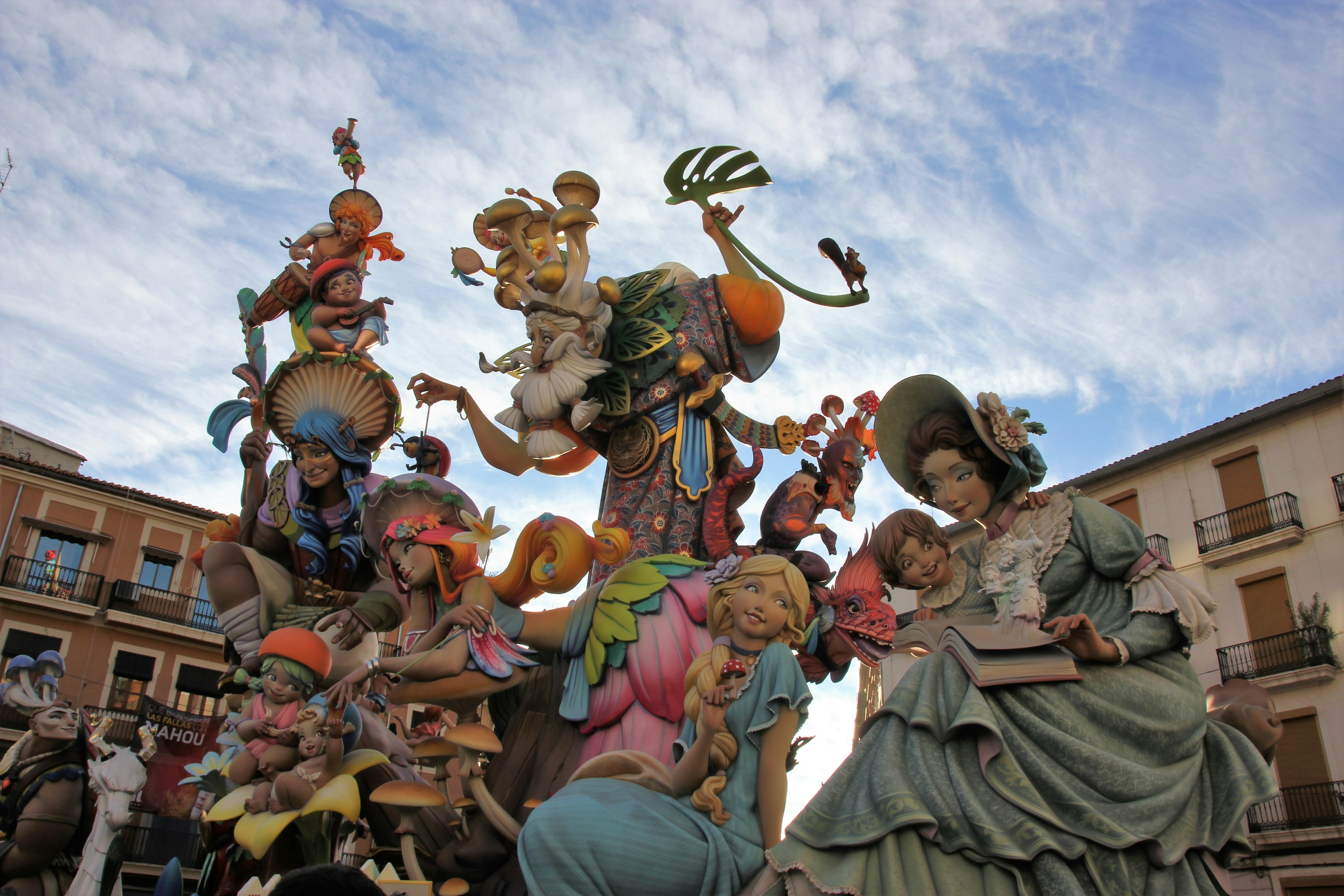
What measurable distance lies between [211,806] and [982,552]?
155 inches

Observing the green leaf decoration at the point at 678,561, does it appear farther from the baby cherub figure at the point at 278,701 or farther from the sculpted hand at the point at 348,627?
the baby cherub figure at the point at 278,701

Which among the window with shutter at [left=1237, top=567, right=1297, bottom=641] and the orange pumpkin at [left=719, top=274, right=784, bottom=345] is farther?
the window with shutter at [left=1237, top=567, right=1297, bottom=641]

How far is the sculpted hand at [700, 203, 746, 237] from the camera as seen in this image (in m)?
6.49

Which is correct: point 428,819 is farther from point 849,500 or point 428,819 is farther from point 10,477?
point 10,477

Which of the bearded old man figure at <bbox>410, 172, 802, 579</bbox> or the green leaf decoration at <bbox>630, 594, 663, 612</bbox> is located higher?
the bearded old man figure at <bbox>410, 172, 802, 579</bbox>

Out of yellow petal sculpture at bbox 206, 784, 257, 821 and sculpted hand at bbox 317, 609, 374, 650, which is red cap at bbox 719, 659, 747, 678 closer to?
yellow petal sculpture at bbox 206, 784, 257, 821

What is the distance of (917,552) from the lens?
4145 mm

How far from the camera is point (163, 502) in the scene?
61.8ft

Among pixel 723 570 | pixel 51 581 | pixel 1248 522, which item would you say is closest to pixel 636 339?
pixel 723 570

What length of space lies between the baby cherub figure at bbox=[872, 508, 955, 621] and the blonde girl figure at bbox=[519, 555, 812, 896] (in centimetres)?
42

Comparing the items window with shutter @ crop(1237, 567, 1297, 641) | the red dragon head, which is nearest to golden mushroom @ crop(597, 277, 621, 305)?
the red dragon head

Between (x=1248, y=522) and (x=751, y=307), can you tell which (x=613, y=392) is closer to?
(x=751, y=307)

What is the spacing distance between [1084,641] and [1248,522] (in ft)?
33.4

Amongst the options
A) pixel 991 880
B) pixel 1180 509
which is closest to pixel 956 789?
pixel 991 880
